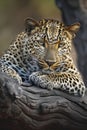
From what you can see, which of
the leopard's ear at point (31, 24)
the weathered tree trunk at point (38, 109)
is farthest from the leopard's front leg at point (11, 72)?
the leopard's ear at point (31, 24)

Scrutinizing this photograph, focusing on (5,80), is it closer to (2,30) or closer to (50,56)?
(50,56)

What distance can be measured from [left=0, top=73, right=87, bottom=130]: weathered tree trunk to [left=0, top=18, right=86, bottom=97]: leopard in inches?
7.4

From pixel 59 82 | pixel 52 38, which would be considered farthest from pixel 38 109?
pixel 52 38

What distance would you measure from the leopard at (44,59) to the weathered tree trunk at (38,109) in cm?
19

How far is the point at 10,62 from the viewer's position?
→ 973 cm

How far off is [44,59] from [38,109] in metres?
0.73

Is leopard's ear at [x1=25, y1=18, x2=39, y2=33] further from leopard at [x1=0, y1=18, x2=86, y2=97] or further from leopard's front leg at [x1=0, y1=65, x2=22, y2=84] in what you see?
leopard's front leg at [x1=0, y1=65, x2=22, y2=84]

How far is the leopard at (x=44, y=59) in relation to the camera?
9281mm

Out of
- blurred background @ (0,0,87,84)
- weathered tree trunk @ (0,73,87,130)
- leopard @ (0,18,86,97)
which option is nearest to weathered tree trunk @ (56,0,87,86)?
leopard @ (0,18,86,97)

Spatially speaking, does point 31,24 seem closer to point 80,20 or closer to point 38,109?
point 38,109

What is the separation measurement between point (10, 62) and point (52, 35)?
692 mm

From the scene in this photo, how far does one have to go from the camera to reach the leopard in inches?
365

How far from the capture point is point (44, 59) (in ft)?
30.5

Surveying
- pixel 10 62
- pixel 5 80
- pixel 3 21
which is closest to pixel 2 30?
pixel 3 21
